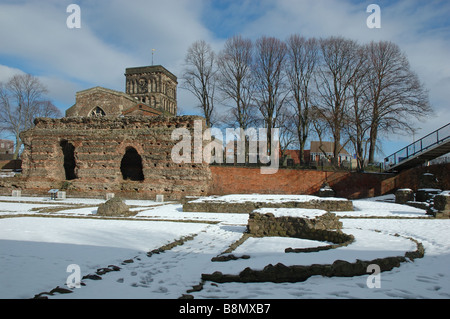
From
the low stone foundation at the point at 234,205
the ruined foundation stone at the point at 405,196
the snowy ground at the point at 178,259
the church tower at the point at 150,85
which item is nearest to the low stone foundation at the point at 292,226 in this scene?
the snowy ground at the point at 178,259

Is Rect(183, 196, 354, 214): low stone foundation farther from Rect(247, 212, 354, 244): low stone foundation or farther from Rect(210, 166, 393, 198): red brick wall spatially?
Rect(210, 166, 393, 198): red brick wall

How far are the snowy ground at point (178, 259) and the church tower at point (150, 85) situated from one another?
54384 millimetres

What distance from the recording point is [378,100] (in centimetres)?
2856

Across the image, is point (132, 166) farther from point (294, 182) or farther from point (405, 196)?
point (405, 196)

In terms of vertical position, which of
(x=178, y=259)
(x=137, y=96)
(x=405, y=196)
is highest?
(x=137, y=96)

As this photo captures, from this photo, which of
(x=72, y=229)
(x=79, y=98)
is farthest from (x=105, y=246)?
(x=79, y=98)

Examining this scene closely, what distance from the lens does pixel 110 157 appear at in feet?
70.2

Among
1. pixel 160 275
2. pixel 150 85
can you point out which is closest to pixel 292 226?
pixel 160 275

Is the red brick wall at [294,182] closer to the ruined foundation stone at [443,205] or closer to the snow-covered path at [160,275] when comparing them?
the ruined foundation stone at [443,205]

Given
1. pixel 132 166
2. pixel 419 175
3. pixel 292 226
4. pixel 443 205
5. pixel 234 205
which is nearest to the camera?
pixel 292 226

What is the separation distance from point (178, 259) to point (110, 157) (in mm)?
16963

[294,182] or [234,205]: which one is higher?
[294,182]
